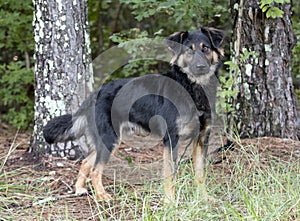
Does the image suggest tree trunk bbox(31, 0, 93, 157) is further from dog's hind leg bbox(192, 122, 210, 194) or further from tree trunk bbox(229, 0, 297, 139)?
tree trunk bbox(229, 0, 297, 139)

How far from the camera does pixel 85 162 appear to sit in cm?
429

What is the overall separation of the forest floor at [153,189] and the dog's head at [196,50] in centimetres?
74

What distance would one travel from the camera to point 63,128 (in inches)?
169

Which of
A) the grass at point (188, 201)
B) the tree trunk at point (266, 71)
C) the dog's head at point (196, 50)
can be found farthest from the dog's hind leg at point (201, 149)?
the tree trunk at point (266, 71)

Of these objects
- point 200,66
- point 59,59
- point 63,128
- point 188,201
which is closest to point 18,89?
point 59,59

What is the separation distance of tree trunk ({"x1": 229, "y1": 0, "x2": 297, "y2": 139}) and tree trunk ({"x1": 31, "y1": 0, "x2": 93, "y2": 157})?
1628 mm

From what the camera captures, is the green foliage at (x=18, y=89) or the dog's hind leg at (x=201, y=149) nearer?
the dog's hind leg at (x=201, y=149)

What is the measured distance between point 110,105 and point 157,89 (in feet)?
1.50

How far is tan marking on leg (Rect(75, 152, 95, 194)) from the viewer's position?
409 cm

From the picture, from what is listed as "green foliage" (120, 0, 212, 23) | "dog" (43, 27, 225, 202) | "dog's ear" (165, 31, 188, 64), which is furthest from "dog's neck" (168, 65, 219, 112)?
"green foliage" (120, 0, 212, 23)

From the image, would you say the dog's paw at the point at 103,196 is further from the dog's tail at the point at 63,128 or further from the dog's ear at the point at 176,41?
the dog's ear at the point at 176,41

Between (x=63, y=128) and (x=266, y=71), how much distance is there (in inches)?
86.6

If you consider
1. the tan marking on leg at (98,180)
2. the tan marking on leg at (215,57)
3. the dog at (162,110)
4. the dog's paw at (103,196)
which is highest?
the tan marking on leg at (215,57)

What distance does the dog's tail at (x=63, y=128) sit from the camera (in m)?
4.24
